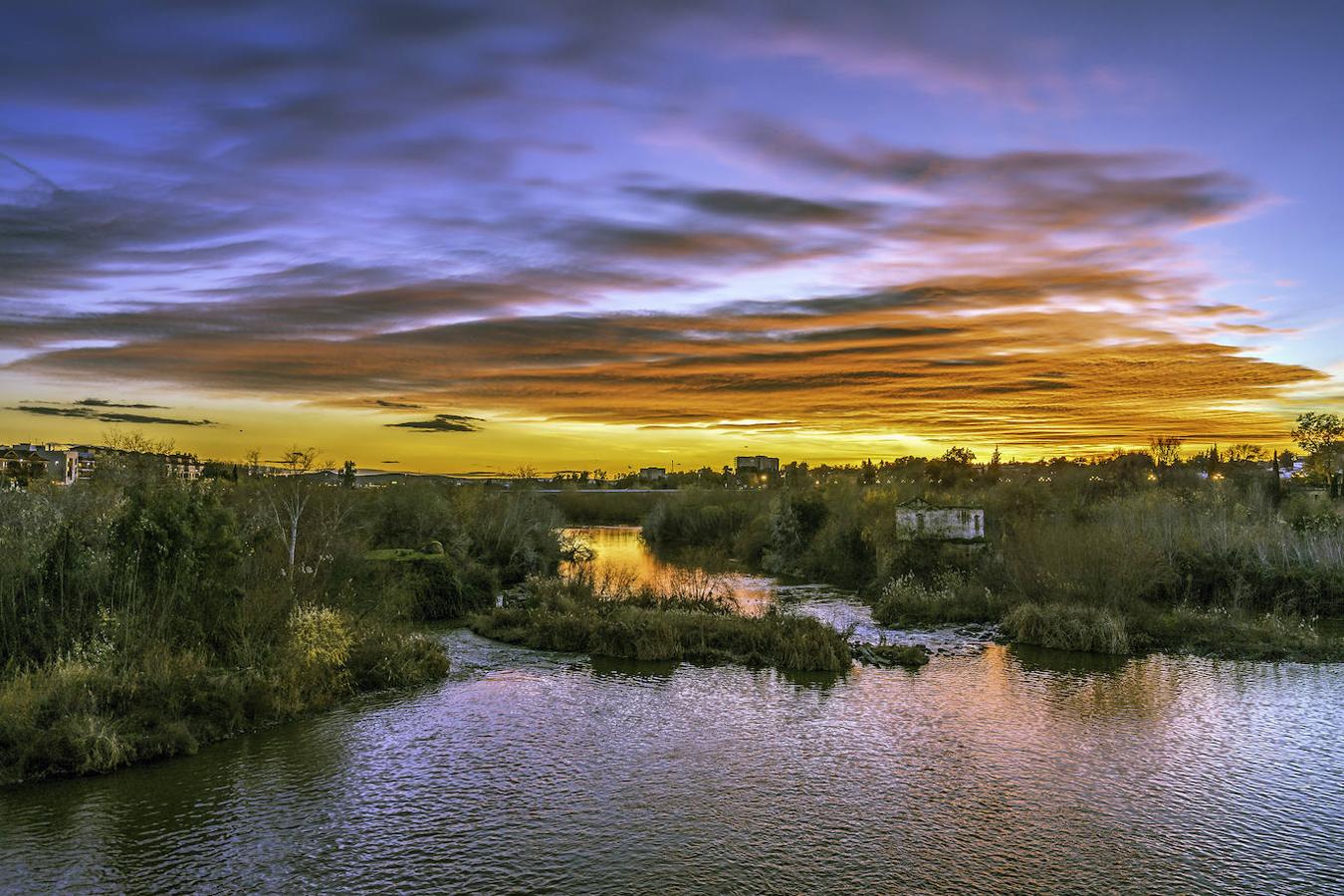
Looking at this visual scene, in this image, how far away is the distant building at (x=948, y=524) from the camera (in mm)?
35719

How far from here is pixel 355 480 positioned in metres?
46.9

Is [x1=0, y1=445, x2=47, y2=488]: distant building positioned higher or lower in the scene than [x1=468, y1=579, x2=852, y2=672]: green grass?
higher

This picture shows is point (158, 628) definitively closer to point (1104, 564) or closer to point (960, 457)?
point (1104, 564)

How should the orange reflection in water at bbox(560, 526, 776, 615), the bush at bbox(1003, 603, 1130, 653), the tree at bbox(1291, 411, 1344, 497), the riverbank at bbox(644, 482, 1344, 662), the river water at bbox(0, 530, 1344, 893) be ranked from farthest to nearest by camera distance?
the tree at bbox(1291, 411, 1344, 497), the orange reflection in water at bbox(560, 526, 776, 615), the riverbank at bbox(644, 482, 1344, 662), the bush at bbox(1003, 603, 1130, 653), the river water at bbox(0, 530, 1344, 893)

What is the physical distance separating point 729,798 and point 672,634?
1035 cm

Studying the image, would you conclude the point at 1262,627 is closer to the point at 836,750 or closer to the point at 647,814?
the point at 836,750

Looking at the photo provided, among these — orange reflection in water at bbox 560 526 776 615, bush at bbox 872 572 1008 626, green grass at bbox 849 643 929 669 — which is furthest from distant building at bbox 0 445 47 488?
bush at bbox 872 572 1008 626

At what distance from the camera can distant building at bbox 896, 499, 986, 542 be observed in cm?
3572

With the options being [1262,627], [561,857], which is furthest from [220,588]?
[1262,627]

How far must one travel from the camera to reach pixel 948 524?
3588cm

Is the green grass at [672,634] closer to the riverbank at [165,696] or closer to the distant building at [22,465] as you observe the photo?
the riverbank at [165,696]

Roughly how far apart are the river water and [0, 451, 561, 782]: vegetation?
70 centimetres

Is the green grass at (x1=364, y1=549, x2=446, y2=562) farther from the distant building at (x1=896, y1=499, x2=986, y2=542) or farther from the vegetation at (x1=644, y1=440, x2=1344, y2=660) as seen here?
the distant building at (x1=896, y1=499, x2=986, y2=542)

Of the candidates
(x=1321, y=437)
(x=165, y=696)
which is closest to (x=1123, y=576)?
(x=165, y=696)
